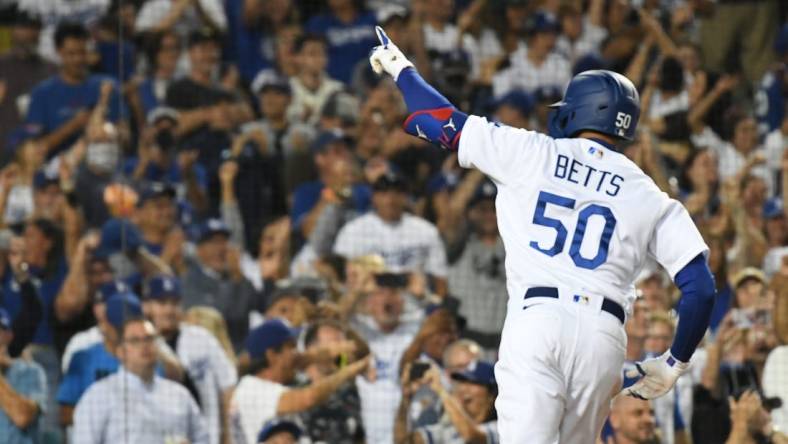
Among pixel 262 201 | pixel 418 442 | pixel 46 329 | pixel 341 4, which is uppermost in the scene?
pixel 341 4

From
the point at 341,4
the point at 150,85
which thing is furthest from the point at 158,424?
the point at 341,4

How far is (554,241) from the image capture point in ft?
12.9

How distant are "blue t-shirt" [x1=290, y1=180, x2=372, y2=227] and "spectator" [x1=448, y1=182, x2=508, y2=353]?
1.84 feet

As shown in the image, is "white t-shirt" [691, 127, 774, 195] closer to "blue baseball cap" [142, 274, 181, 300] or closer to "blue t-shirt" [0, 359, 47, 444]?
"blue baseball cap" [142, 274, 181, 300]

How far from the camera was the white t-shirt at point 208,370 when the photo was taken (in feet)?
22.1

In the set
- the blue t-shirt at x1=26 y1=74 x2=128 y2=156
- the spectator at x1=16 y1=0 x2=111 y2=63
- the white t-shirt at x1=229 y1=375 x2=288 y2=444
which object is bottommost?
the white t-shirt at x1=229 y1=375 x2=288 y2=444

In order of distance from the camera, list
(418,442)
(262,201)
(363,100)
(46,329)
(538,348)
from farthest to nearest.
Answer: (363,100)
(262,201)
(46,329)
(418,442)
(538,348)

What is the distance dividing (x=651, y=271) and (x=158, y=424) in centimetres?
243

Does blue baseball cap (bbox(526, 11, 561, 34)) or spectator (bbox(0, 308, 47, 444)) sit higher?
blue baseball cap (bbox(526, 11, 561, 34))

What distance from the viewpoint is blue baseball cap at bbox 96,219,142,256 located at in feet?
24.3

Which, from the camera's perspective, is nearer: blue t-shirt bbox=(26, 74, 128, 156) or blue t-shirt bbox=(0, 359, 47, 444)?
blue t-shirt bbox=(0, 359, 47, 444)

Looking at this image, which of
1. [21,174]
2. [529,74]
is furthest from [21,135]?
[529,74]

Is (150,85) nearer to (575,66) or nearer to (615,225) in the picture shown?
(575,66)

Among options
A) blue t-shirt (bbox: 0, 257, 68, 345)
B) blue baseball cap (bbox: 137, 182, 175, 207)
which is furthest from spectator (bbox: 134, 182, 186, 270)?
blue t-shirt (bbox: 0, 257, 68, 345)
